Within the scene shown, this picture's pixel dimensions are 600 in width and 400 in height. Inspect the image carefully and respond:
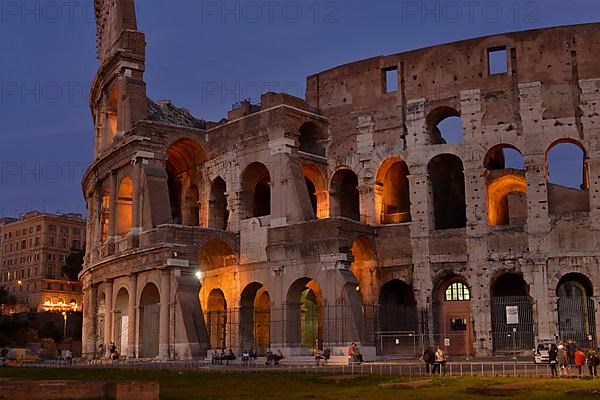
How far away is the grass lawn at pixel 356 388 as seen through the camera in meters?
16.8

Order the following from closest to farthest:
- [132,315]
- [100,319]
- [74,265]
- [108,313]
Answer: [132,315] → [108,313] → [100,319] → [74,265]

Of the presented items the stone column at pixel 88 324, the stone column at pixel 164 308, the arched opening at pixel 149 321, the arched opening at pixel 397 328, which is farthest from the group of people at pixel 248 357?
the stone column at pixel 88 324

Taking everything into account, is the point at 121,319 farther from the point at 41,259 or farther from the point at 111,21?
the point at 41,259

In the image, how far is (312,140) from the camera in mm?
40469

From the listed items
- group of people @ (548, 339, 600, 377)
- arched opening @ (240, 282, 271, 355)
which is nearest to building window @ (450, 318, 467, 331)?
arched opening @ (240, 282, 271, 355)

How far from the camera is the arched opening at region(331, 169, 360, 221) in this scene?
39.9 meters

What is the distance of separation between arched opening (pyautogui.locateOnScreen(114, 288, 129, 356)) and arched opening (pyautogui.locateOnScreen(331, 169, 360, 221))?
1152 cm

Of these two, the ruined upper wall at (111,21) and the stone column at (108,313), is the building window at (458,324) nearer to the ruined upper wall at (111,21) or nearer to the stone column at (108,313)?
the stone column at (108,313)

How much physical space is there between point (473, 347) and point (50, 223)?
74380mm

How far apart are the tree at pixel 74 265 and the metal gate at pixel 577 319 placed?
62.0 m

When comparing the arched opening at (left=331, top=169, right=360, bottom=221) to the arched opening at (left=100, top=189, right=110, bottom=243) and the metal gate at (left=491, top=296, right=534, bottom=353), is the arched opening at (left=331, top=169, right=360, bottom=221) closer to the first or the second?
the metal gate at (left=491, top=296, right=534, bottom=353)

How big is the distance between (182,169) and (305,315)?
10622 mm

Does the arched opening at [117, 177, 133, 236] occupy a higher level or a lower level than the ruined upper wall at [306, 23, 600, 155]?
lower

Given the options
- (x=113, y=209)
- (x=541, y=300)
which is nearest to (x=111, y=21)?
(x=113, y=209)
